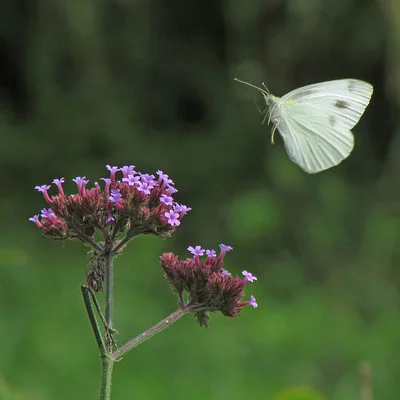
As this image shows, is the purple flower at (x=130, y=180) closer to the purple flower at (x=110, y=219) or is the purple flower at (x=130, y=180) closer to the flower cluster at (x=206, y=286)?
the purple flower at (x=110, y=219)

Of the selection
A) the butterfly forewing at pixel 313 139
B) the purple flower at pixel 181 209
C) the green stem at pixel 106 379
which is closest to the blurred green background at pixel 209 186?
the butterfly forewing at pixel 313 139

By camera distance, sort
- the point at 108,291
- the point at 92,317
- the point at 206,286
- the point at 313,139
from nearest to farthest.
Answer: the point at 92,317
the point at 108,291
the point at 206,286
the point at 313,139

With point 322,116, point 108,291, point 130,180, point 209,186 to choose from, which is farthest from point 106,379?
point 209,186

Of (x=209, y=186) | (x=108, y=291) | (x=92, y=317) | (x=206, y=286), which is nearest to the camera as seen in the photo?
(x=92, y=317)

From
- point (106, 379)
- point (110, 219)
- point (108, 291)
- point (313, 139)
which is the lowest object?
point (106, 379)

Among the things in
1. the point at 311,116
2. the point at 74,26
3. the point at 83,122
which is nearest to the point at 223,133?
the point at 83,122

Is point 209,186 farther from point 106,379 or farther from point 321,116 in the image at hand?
point 106,379

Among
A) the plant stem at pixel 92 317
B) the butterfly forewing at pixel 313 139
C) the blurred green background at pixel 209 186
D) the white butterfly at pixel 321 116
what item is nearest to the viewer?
the plant stem at pixel 92 317

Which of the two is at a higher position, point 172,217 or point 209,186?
point 209,186

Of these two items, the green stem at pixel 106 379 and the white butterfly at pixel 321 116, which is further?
the white butterfly at pixel 321 116
